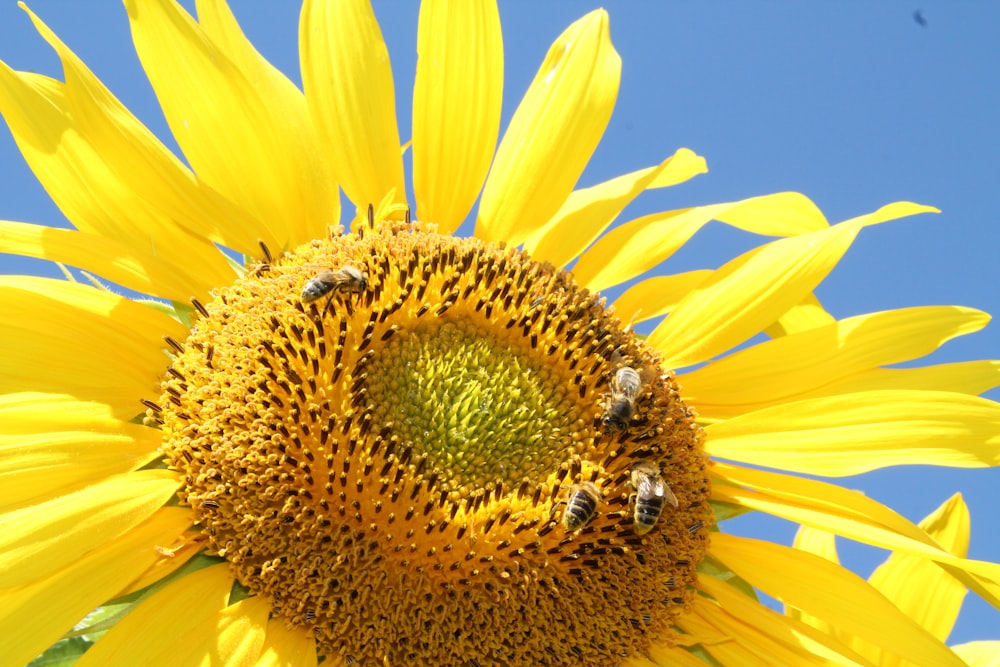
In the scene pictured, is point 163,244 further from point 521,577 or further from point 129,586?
point 521,577

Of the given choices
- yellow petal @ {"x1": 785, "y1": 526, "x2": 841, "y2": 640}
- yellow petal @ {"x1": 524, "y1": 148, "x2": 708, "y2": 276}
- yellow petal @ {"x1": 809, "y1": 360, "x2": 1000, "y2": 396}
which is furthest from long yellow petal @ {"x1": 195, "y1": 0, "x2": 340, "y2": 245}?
yellow petal @ {"x1": 785, "y1": 526, "x2": 841, "y2": 640}

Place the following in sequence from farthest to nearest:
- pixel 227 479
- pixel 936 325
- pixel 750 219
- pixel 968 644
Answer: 1. pixel 968 644
2. pixel 750 219
3. pixel 936 325
4. pixel 227 479

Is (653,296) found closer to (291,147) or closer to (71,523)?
(291,147)

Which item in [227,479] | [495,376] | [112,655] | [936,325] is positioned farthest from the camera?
[936,325]

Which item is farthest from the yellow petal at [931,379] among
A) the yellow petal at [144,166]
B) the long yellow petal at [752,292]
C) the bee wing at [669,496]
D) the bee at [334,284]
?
the yellow petal at [144,166]

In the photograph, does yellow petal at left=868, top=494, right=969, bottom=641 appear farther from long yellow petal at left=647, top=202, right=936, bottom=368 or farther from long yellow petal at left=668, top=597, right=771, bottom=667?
long yellow petal at left=647, top=202, right=936, bottom=368

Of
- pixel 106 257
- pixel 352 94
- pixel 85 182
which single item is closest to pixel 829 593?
pixel 352 94

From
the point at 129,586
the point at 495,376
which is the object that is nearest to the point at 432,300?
the point at 495,376
